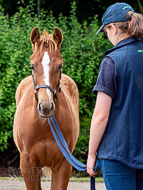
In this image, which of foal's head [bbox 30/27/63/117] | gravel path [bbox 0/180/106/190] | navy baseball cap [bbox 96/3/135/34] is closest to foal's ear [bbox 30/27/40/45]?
foal's head [bbox 30/27/63/117]

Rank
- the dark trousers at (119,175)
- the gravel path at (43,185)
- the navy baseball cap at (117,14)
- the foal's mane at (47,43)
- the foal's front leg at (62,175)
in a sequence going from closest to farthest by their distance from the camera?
the dark trousers at (119,175)
the navy baseball cap at (117,14)
the foal's mane at (47,43)
the foal's front leg at (62,175)
the gravel path at (43,185)

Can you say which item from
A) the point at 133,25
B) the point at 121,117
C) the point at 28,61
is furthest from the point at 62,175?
the point at 28,61

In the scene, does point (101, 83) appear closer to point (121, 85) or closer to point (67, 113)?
point (121, 85)

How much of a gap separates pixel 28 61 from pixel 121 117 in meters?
4.37

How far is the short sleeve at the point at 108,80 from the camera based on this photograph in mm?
1654

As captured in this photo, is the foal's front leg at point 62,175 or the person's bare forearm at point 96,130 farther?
the foal's front leg at point 62,175

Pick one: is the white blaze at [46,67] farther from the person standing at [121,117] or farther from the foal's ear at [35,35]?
the person standing at [121,117]

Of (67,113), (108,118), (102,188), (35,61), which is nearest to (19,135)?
(67,113)

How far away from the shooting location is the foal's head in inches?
97.4

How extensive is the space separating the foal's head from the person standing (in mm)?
848

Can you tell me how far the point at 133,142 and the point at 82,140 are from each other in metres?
4.35

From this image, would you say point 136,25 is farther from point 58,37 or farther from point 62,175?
point 62,175

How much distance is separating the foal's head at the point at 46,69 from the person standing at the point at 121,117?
0.85 m

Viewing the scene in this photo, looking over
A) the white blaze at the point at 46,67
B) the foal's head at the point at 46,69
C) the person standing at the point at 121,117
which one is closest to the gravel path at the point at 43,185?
the foal's head at the point at 46,69
